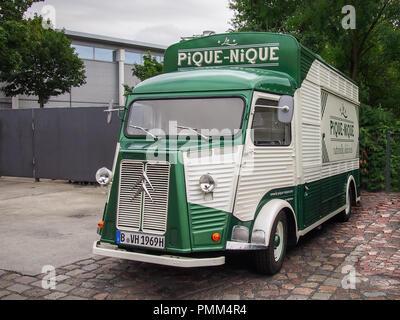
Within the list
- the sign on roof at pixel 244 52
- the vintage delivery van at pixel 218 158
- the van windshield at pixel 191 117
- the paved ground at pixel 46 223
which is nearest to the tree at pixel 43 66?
the paved ground at pixel 46 223

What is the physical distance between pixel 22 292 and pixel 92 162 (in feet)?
28.4

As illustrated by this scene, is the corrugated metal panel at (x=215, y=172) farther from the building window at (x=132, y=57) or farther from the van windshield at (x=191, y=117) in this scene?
the building window at (x=132, y=57)

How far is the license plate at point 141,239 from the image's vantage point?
484 cm

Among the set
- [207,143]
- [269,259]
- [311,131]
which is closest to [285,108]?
[207,143]

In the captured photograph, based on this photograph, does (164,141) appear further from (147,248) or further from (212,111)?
(147,248)

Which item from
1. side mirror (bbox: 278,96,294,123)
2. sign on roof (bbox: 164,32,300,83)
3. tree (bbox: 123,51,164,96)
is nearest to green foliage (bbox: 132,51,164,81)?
tree (bbox: 123,51,164,96)

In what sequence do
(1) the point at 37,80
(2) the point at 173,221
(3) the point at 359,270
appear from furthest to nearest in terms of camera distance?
(1) the point at 37,80 → (3) the point at 359,270 → (2) the point at 173,221

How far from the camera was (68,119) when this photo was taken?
46.3ft

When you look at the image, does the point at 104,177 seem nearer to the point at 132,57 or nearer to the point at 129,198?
the point at 129,198

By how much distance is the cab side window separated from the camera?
556 cm

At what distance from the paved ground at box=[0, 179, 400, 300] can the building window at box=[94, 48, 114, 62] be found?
1342 inches

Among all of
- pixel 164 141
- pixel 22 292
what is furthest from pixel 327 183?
pixel 22 292

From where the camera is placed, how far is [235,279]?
5.60 meters

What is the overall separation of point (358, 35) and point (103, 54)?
28426 millimetres
